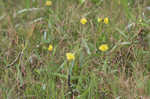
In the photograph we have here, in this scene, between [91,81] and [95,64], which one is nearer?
[91,81]

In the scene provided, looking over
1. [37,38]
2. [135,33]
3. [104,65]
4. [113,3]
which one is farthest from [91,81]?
[113,3]

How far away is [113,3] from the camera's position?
278 cm

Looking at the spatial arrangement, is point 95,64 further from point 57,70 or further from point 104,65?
point 57,70

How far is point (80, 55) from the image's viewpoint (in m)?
2.20

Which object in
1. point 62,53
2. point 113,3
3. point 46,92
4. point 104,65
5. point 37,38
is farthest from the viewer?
point 113,3

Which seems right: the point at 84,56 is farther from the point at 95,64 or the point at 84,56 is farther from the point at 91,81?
the point at 91,81

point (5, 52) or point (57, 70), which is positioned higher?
point (5, 52)

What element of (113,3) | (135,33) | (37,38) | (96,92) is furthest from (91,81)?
(113,3)

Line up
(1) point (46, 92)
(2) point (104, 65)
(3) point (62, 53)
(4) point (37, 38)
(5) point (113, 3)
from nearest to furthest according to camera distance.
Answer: (1) point (46, 92) → (2) point (104, 65) → (3) point (62, 53) → (4) point (37, 38) → (5) point (113, 3)

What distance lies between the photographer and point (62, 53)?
232 cm

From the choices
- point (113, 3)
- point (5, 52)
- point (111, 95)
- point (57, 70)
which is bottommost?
point (111, 95)

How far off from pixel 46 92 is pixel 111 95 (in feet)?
1.39

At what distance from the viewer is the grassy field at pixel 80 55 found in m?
1.96

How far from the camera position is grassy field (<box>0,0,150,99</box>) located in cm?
196
